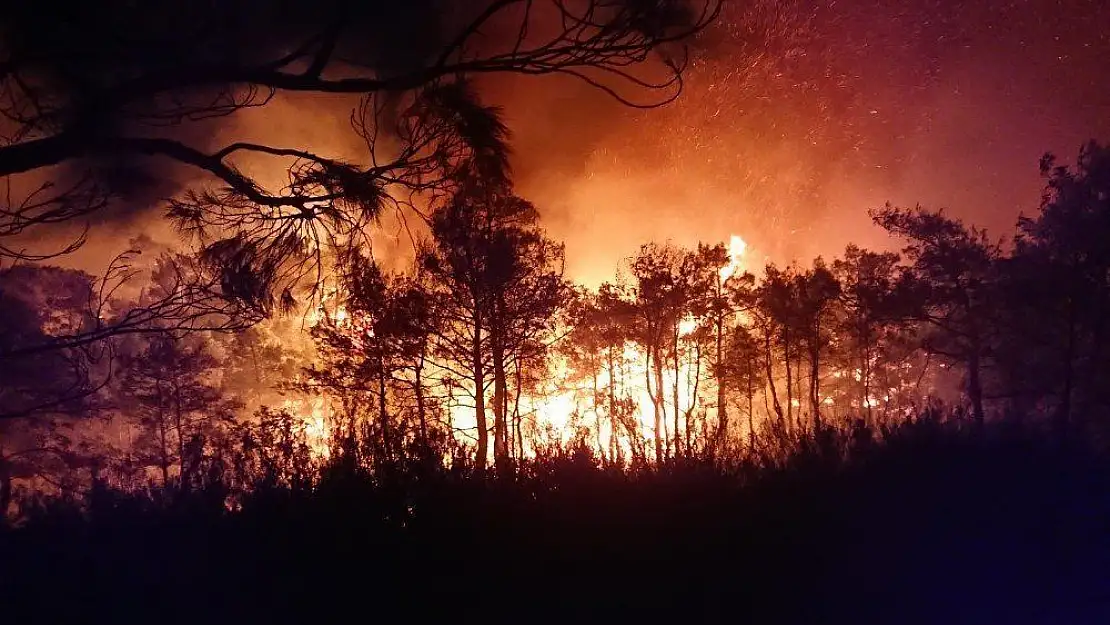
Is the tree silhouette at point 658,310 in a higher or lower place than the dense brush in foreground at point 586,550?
higher

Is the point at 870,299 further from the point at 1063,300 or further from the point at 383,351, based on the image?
the point at 383,351

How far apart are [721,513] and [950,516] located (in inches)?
62.7

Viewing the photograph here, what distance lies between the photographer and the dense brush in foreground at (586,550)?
152 inches

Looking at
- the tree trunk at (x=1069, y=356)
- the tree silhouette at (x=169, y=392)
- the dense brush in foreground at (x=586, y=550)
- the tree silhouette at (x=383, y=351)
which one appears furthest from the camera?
the tree silhouette at (x=169, y=392)

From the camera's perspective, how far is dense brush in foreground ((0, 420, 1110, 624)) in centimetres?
386

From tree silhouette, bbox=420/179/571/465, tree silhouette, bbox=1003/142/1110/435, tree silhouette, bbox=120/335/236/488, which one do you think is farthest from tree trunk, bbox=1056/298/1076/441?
tree silhouette, bbox=120/335/236/488

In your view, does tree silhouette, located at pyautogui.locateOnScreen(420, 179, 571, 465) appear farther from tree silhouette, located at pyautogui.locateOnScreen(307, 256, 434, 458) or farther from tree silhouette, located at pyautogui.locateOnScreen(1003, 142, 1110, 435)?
tree silhouette, located at pyautogui.locateOnScreen(1003, 142, 1110, 435)

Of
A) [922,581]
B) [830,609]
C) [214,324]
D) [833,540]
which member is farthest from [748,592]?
[214,324]

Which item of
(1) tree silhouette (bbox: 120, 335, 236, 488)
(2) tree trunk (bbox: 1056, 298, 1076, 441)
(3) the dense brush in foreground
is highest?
(1) tree silhouette (bbox: 120, 335, 236, 488)

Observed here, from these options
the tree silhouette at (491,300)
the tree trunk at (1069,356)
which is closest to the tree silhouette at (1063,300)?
the tree trunk at (1069,356)

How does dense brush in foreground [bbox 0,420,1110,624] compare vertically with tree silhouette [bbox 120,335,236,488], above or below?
below

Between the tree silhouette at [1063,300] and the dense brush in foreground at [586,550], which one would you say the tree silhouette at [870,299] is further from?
the dense brush in foreground at [586,550]

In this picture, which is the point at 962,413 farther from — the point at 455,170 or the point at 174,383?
the point at 174,383

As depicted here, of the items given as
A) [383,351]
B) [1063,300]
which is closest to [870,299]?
[1063,300]
